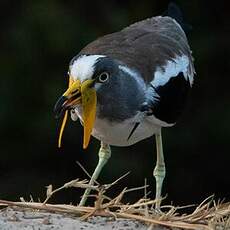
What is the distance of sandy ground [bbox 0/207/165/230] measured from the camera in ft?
16.3

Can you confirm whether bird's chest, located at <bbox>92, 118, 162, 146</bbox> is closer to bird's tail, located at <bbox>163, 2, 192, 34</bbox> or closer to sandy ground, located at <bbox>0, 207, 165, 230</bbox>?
sandy ground, located at <bbox>0, 207, 165, 230</bbox>

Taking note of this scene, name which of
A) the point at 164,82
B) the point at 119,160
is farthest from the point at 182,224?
the point at 119,160

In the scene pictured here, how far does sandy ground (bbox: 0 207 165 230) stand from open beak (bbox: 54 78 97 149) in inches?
22.9

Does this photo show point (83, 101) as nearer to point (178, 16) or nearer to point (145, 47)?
point (145, 47)

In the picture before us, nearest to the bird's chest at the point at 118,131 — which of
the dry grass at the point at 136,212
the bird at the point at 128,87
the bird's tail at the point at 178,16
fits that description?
the bird at the point at 128,87

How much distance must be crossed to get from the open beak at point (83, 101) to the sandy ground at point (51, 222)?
1.91ft

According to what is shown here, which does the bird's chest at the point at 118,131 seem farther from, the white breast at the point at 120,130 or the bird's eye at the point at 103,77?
the bird's eye at the point at 103,77

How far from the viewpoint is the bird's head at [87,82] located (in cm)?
570

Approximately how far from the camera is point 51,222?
16.5ft

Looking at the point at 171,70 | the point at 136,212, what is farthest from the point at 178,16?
the point at 136,212

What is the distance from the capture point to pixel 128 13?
1077 centimetres

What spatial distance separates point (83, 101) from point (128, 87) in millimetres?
348

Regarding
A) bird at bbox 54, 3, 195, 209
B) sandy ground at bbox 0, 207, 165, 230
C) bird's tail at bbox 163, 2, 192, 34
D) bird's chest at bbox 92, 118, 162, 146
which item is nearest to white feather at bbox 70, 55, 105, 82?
bird at bbox 54, 3, 195, 209

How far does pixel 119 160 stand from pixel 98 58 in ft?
14.3
